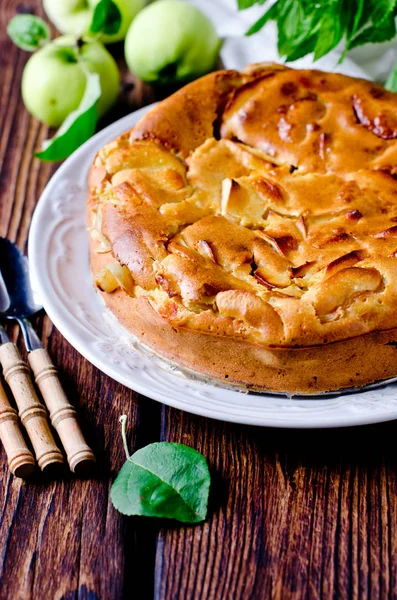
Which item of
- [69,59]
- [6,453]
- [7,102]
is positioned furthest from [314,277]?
[7,102]

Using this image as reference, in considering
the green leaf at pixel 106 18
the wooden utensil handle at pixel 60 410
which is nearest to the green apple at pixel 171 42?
the green leaf at pixel 106 18

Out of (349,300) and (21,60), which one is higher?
(349,300)

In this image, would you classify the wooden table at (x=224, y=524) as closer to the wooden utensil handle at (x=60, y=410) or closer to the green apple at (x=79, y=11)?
the wooden utensil handle at (x=60, y=410)

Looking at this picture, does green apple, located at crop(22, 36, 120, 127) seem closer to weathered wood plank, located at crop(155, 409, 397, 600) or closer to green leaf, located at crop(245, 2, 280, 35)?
green leaf, located at crop(245, 2, 280, 35)

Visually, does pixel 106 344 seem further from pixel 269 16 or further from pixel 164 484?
pixel 269 16

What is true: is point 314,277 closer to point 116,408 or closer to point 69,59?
point 116,408


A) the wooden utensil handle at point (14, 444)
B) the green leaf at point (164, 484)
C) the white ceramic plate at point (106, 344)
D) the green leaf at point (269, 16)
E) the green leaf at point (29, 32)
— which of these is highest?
the green leaf at point (269, 16)

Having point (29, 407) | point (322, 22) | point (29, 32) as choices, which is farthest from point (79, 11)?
point (29, 407)
